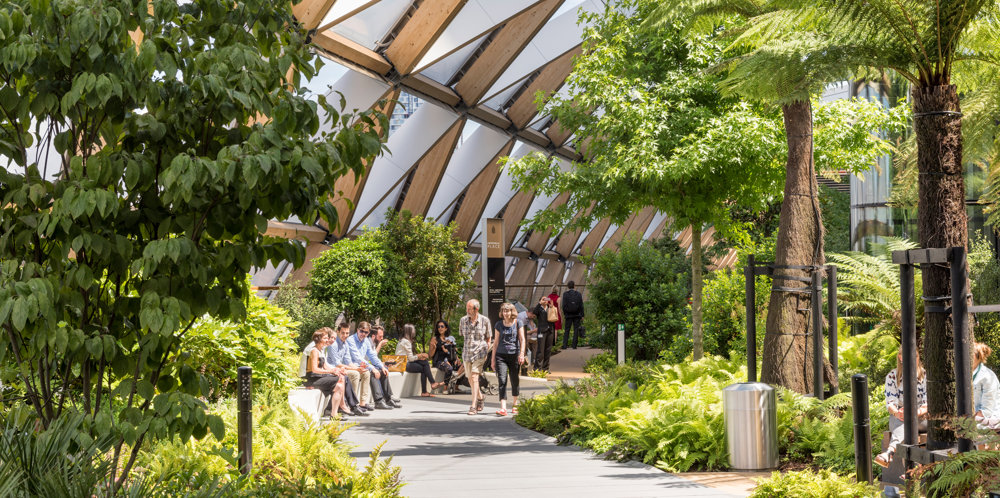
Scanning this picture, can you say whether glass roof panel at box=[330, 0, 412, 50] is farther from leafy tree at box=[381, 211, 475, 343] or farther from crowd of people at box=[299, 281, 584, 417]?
crowd of people at box=[299, 281, 584, 417]

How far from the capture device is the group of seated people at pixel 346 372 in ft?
40.2

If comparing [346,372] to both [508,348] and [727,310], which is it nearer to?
[508,348]

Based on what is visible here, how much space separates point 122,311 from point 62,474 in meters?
0.67

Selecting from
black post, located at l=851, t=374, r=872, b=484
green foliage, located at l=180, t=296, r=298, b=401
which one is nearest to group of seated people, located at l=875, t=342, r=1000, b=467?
black post, located at l=851, t=374, r=872, b=484

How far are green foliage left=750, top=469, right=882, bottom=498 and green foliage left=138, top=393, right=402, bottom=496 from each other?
2.52m

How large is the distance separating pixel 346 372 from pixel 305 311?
5.86 m

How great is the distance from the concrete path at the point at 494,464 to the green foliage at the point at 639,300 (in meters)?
6.27

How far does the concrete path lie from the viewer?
707 centimetres

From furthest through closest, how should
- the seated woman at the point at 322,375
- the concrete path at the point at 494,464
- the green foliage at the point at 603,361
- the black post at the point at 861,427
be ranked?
the green foliage at the point at 603,361, the seated woman at the point at 322,375, the concrete path at the point at 494,464, the black post at the point at 861,427

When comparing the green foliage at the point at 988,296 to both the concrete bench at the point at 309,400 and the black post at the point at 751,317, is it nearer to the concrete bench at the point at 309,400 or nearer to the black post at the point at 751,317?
the black post at the point at 751,317

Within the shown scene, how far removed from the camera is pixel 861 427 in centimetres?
629

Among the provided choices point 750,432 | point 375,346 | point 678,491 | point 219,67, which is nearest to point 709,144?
point 750,432

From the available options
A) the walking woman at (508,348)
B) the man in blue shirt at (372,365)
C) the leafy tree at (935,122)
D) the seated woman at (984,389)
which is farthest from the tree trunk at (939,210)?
the man in blue shirt at (372,365)

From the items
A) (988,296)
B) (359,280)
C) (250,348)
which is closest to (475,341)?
(250,348)
